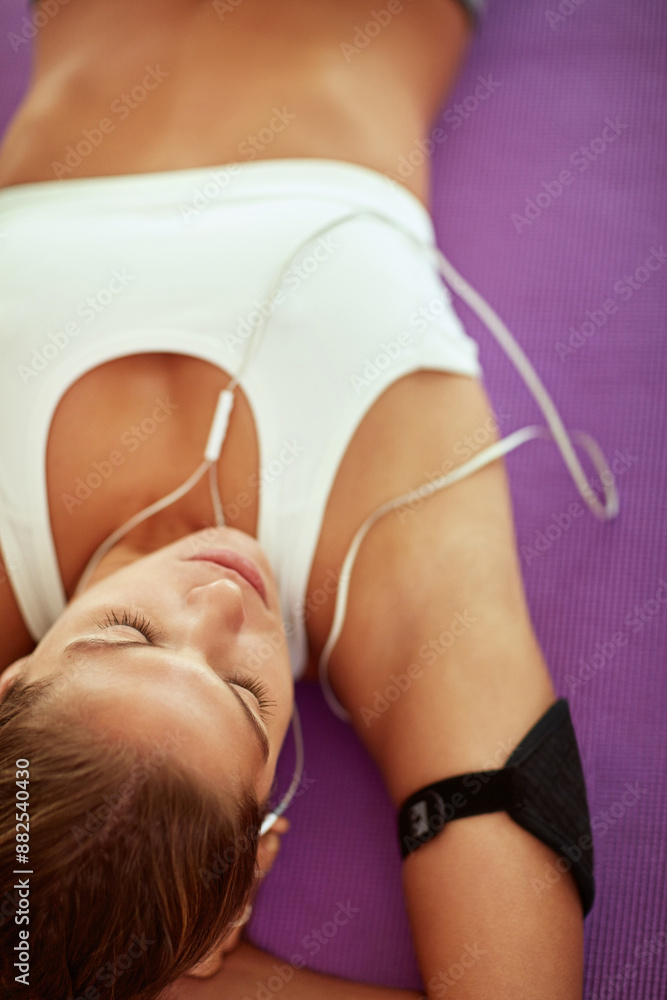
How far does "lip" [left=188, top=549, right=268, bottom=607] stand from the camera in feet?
2.80

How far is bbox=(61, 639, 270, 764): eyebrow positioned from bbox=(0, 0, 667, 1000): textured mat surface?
416 mm

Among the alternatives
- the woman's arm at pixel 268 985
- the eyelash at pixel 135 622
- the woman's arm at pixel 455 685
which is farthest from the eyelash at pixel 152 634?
the woman's arm at pixel 268 985

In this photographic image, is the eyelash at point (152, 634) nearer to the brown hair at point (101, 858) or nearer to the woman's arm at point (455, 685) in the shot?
Answer: the brown hair at point (101, 858)

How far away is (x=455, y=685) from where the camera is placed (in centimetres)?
88

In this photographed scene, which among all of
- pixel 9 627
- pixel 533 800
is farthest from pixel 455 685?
pixel 9 627

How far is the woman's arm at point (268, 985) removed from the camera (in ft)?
2.94

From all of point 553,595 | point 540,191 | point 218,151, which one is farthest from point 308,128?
point 553,595

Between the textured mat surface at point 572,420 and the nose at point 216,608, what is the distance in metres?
0.41

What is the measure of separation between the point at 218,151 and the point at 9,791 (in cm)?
79

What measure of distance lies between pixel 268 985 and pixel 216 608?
481 mm

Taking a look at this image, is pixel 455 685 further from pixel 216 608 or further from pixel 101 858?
pixel 101 858

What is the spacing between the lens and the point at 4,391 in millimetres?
908

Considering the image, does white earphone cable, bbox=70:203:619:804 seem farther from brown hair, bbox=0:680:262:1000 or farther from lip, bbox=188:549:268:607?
brown hair, bbox=0:680:262:1000

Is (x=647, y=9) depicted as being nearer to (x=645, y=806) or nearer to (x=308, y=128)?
(x=308, y=128)
